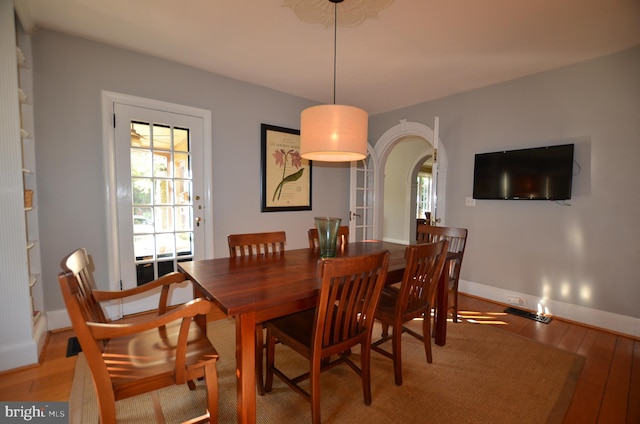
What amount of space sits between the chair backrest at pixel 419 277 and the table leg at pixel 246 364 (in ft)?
3.03

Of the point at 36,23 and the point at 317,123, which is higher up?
the point at 36,23

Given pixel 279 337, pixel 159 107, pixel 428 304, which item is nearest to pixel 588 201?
pixel 428 304

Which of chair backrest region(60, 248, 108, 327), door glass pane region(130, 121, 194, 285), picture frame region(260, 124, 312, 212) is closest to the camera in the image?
chair backrest region(60, 248, 108, 327)

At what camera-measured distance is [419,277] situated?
6.21 ft

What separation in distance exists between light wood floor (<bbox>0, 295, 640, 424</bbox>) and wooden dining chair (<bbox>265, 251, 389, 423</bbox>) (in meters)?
1.25

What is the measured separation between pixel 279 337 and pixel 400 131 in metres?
3.48

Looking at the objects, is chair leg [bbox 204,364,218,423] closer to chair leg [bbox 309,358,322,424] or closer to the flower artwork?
chair leg [bbox 309,358,322,424]

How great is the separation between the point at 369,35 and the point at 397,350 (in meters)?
2.39

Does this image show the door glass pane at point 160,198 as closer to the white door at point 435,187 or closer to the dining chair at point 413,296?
the dining chair at point 413,296

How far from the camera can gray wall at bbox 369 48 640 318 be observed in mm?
2582

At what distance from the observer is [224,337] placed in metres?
2.46

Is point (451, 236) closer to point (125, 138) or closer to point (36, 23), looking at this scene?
point (125, 138)

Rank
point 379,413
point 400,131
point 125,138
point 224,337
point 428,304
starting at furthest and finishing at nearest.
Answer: point 400,131 → point 125,138 → point 224,337 → point 428,304 → point 379,413

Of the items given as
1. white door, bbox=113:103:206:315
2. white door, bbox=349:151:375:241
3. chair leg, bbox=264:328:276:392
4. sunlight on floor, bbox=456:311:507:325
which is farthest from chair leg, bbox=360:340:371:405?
white door, bbox=349:151:375:241
